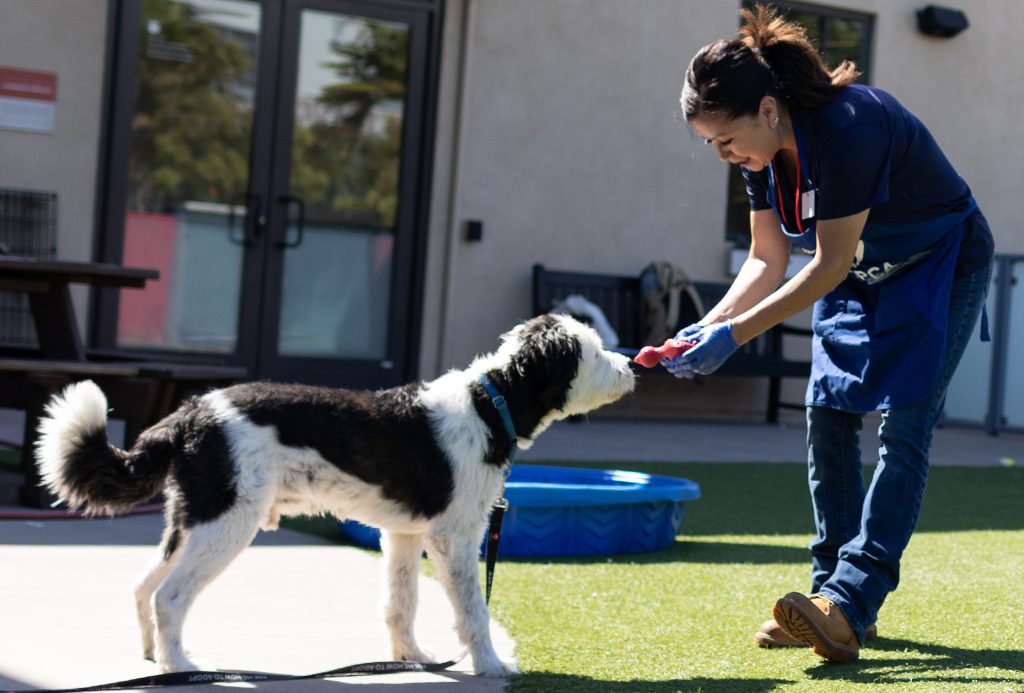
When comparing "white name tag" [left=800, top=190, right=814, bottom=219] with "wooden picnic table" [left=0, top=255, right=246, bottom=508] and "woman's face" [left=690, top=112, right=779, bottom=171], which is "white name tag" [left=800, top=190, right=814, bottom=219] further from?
A: "wooden picnic table" [left=0, top=255, right=246, bottom=508]

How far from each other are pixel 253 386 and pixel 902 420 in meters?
1.86

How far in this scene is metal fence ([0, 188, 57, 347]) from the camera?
9.41 m

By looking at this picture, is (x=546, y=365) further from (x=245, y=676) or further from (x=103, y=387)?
(x=103, y=387)

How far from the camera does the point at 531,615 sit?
4199 mm

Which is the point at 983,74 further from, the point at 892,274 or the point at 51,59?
the point at 892,274

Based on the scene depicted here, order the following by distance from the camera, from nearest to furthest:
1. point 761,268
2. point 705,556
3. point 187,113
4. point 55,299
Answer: point 761,268 → point 705,556 → point 55,299 → point 187,113

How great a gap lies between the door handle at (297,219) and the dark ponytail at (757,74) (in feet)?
23.7

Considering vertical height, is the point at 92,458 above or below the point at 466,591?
above

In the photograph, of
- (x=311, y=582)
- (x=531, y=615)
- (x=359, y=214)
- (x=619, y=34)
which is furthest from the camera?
(x=619, y=34)

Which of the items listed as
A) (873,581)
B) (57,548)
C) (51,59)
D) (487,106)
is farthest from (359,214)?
(873,581)

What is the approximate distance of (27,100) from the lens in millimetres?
9492

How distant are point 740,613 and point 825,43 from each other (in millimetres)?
9782

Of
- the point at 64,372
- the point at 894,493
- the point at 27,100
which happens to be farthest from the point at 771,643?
the point at 27,100

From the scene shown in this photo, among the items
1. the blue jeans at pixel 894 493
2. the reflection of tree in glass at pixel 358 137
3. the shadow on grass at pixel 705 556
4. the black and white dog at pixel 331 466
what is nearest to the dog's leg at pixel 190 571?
the black and white dog at pixel 331 466
